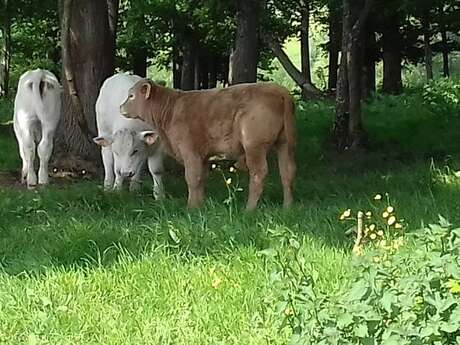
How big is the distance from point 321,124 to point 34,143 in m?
5.97

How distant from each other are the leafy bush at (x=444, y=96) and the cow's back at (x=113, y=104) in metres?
7.97

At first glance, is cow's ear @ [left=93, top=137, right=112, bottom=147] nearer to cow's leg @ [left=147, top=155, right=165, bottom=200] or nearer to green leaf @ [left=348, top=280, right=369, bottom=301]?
cow's leg @ [left=147, top=155, right=165, bottom=200]

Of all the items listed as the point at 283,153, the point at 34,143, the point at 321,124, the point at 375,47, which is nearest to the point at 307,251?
the point at 283,153

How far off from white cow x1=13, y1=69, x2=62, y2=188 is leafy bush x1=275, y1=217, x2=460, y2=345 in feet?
24.4

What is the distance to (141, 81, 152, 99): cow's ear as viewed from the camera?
30.9 feet

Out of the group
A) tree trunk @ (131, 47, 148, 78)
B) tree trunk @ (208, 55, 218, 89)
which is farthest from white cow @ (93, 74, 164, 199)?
tree trunk @ (208, 55, 218, 89)

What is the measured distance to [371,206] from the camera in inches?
291

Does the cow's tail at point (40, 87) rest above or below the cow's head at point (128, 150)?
above

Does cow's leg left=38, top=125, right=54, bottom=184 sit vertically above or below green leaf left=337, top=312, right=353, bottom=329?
above

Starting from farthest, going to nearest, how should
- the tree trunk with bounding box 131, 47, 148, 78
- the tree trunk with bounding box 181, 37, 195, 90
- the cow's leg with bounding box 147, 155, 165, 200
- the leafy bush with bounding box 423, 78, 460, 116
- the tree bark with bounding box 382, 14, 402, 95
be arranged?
the tree trunk with bounding box 131, 47, 148, 78 → the tree trunk with bounding box 181, 37, 195, 90 → the tree bark with bounding box 382, 14, 402, 95 → the leafy bush with bounding box 423, 78, 460, 116 → the cow's leg with bounding box 147, 155, 165, 200

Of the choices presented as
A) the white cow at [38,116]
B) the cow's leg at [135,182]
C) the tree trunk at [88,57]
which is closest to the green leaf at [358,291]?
the cow's leg at [135,182]

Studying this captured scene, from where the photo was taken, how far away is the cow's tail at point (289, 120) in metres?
8.55

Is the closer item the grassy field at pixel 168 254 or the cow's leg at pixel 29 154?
the grassy field at pixel 168 254

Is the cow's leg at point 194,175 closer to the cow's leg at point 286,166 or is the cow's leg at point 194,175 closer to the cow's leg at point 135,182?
the cow's leg at point 286,166
